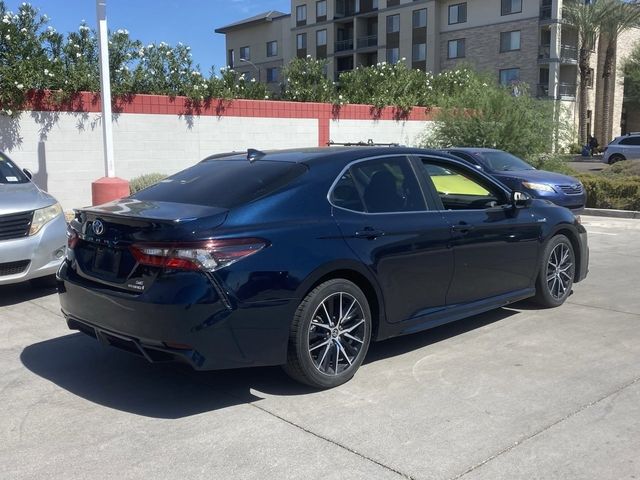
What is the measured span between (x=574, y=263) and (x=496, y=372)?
2496mm

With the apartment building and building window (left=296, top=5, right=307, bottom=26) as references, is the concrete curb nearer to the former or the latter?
the apartment building

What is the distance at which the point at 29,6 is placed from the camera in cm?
1331

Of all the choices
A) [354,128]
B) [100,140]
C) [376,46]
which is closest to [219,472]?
[100,140]

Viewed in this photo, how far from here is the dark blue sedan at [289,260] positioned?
3.99 meters

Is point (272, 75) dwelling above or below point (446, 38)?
below

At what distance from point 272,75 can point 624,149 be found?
4179cm

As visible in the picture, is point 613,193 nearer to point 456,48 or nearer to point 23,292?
point 23,292

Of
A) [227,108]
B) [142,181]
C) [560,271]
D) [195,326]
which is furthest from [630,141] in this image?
[195,326]

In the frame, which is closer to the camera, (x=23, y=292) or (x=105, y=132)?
(x=23, y=292)

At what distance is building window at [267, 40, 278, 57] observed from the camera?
66.1 m

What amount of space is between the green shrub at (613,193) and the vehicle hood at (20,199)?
481 inches

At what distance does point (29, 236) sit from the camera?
6.81 m

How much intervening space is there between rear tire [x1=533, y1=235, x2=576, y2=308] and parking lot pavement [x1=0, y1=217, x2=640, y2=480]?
0.51 metres

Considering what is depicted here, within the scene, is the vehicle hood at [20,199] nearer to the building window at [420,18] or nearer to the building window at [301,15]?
the building window at [420,18]
